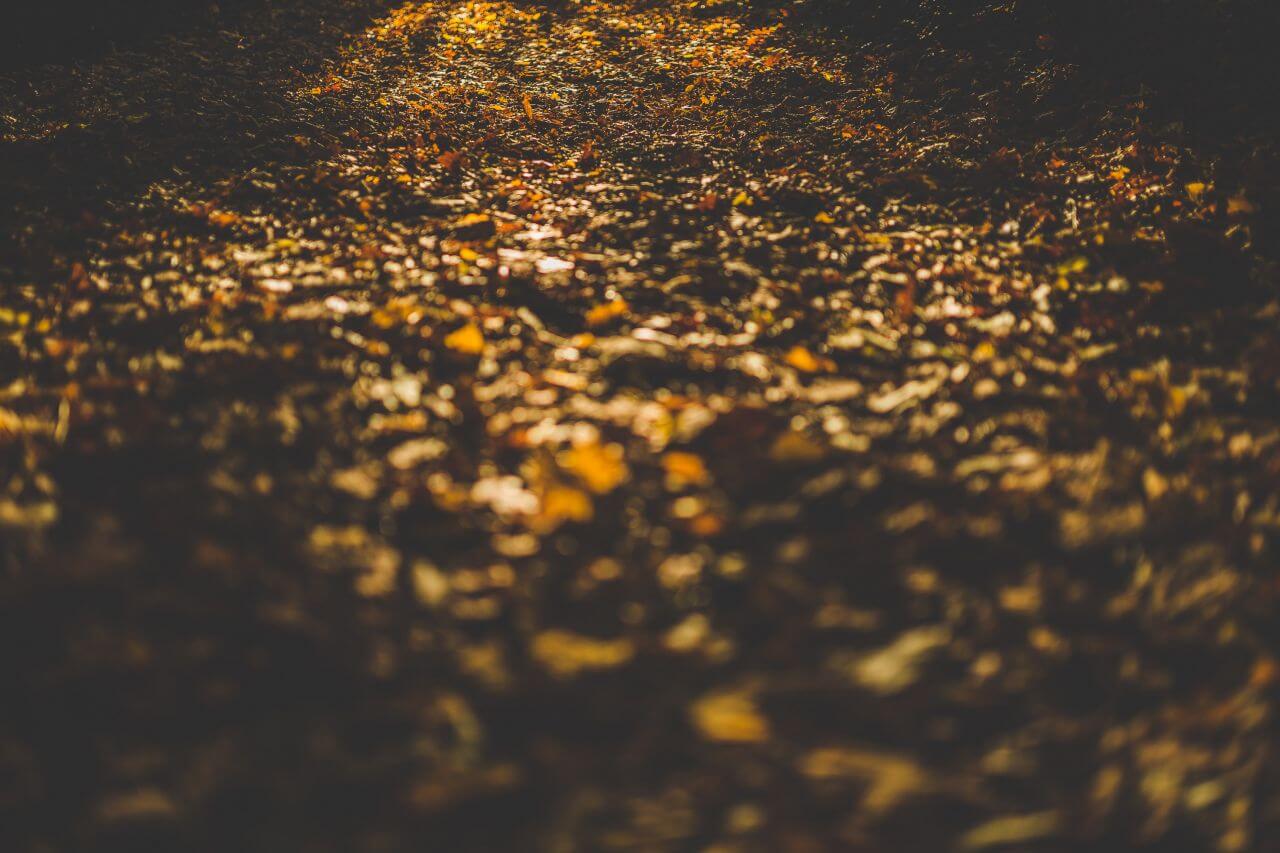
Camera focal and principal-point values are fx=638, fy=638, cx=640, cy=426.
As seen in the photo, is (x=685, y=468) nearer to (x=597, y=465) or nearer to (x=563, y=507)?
(x=597, y=465)

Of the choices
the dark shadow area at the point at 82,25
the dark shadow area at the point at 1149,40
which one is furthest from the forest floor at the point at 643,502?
the dark shadow area at the point at 82,25

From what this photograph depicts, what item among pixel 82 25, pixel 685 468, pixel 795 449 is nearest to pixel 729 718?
pixel 685 468

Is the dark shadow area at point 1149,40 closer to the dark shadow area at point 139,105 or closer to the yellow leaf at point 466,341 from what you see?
the yellow leaf at point 466,341

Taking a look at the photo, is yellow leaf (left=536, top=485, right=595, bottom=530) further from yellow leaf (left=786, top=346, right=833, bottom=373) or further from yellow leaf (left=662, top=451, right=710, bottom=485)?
yellow leaf (left=786, top=346, right=833, bottom=373)

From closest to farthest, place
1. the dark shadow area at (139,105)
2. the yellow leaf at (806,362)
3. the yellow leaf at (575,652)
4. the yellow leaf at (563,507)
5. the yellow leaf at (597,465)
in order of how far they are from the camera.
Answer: the yellow leaf at (575,652)
the yellow leaf at (563,507)
the yellow leaf at (597,465)
the yellow leaf at (806,362)
the dark shadow area at (139,105)

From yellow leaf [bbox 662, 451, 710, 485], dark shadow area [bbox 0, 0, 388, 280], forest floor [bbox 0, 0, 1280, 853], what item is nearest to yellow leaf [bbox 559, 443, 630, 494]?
forest floor [bbox 0, 0, 1280, 853]

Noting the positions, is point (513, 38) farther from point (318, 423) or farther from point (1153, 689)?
point (1153, 689)
